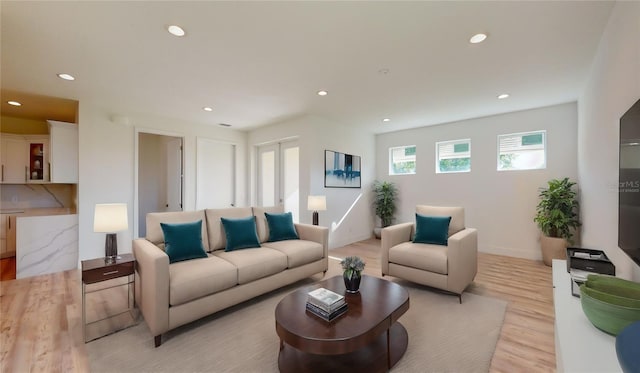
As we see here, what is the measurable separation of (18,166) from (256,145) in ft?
13.3

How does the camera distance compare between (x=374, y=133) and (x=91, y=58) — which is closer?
(x=91, y=58)

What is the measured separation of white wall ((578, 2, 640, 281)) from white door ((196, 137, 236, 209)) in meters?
5.71

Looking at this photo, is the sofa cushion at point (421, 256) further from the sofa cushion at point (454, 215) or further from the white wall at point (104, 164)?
the white wall at point (104, 164)

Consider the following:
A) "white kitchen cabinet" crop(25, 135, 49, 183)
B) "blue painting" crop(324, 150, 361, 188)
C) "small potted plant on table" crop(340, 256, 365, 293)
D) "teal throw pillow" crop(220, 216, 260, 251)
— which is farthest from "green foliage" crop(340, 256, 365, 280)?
"white kitchen cabinet" crop(25, 135, 49, 183)

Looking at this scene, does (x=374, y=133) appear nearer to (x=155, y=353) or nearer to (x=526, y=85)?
(x=526, y=85)

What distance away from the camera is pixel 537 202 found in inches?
168

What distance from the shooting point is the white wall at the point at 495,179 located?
4.12 metres

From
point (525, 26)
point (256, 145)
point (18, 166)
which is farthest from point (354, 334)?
point (18, 166)

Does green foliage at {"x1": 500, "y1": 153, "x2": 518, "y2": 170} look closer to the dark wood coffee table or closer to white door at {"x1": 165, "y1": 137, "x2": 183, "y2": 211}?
the dark wood coffee table

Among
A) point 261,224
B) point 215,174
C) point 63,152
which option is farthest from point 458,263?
point 63,152

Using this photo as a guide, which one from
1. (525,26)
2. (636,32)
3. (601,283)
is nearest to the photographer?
(601,283)

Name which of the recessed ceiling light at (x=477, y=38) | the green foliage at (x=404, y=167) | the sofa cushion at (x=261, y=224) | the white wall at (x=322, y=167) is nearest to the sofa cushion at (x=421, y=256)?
the sofa cushion at (x=261, y=224)

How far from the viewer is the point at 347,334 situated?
1485 mm

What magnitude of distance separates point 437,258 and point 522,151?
126 inches
